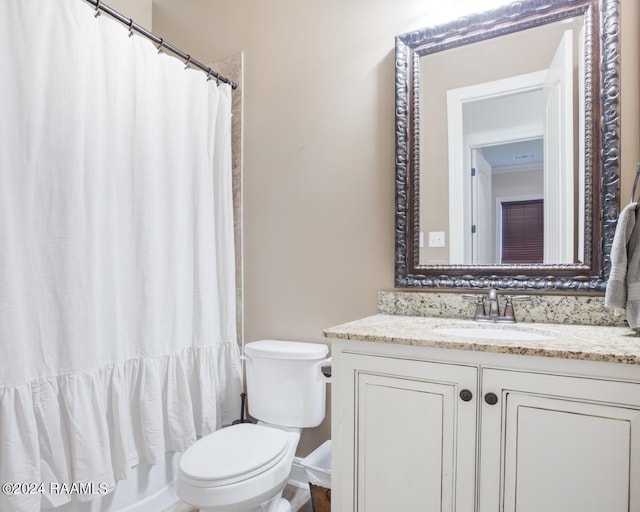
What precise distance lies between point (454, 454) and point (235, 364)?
1.19m

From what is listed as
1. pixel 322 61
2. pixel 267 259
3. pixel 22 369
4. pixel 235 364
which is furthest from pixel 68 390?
pixel 322 61

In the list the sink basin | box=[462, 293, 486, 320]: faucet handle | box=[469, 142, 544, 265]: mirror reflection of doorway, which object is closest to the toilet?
the sink basin

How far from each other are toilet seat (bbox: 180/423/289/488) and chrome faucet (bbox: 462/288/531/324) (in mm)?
896

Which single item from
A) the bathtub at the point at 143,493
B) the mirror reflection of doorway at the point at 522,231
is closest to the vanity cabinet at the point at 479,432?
the mirror reflection of doorway at the point at 522,231

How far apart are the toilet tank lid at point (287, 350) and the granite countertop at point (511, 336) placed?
1.08 ft

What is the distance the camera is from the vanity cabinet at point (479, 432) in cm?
91

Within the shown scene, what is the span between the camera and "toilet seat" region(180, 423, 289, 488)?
49.4 inches

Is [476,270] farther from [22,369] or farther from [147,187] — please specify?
[22,369]

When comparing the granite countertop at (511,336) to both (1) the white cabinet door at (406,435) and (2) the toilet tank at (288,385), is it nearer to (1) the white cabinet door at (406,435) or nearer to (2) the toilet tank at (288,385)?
(1) the white cabinet door at (406,435)

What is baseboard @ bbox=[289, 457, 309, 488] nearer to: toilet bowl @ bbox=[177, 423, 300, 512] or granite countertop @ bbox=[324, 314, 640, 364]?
toilet bowl @ bbox=[177, 423, 300, 512]

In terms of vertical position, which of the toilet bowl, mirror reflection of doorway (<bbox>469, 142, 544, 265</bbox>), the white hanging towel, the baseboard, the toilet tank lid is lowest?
the baseboard

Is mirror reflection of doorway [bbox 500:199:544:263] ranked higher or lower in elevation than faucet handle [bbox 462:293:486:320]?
higher

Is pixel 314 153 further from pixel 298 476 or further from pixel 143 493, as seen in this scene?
pixel 143 493

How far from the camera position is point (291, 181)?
1.93 meters
